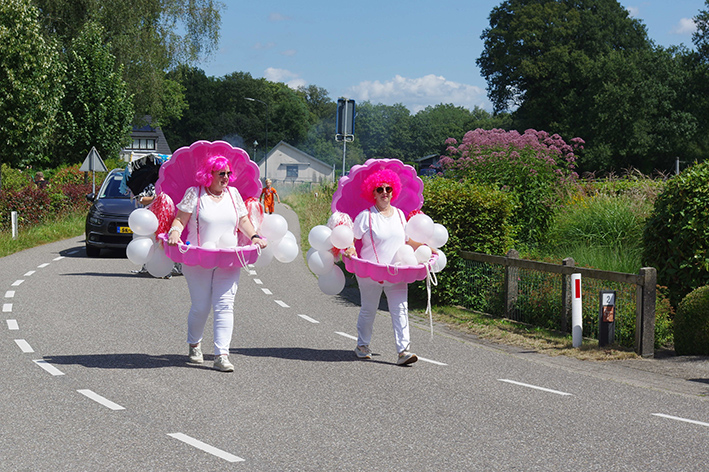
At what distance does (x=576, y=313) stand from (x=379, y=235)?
2.90 m

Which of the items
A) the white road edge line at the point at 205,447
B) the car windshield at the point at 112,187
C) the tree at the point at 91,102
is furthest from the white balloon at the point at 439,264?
the tree at the point at 91,102

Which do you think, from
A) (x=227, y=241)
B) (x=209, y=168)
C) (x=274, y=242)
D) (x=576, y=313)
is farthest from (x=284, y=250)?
(x=576, y=313)

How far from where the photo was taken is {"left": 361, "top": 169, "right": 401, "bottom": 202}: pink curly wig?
7598 millimetres

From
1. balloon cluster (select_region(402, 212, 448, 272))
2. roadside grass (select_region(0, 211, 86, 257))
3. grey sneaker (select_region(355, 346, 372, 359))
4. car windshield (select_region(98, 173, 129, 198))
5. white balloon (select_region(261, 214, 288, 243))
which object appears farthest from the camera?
roadside grass (select_region(0, 211, 86, 257))

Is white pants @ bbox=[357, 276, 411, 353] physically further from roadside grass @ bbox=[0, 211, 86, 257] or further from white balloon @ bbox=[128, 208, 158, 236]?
roadside grass @ bbox=[0, 211, 86, 257]

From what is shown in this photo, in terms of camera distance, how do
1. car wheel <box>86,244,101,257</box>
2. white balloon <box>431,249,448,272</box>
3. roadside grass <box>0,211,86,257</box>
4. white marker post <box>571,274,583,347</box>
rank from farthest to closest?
roadside grass <box>0,211,86,257</box> → car wheel <box>86,244,101,257</box> → white marker post <box>571,274,583,347</box> → white balloon <box>431,249,448,272</box>

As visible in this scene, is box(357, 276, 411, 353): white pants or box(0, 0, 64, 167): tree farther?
box(0, 0, 64, 167): tree

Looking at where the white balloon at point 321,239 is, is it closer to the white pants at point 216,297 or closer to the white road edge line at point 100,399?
the white pants at point 216,297

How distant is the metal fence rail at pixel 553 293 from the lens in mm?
8633

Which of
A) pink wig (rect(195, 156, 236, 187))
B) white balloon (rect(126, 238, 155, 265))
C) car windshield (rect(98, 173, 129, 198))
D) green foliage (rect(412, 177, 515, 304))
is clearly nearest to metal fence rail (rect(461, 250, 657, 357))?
green foliage (rect(412, 177, 515, 304))

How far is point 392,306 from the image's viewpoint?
304 inches

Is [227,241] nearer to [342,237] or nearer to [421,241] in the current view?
[342,237]

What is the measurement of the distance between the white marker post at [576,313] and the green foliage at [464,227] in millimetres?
2673

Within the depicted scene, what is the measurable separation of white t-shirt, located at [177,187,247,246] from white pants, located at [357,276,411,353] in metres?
1.45
